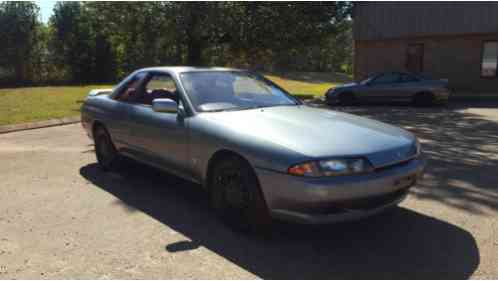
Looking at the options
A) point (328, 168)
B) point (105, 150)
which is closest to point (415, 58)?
point (105, 150)

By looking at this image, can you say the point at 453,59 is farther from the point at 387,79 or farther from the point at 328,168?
the point at 328,168

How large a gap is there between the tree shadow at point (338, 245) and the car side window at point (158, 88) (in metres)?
1.23

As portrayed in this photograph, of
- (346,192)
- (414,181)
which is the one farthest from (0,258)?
(414,181)

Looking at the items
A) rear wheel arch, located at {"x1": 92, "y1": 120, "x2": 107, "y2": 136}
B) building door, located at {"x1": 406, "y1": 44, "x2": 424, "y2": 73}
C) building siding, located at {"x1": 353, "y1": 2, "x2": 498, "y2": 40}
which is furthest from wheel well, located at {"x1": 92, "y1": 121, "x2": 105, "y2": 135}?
building door, located at {"x1": 406, "y1": 44, "x2": 424, "y2": 73}

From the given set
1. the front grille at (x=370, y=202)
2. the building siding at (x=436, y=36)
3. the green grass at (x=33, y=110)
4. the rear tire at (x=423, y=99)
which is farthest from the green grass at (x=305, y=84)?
the front grille at (x=370, y=202)

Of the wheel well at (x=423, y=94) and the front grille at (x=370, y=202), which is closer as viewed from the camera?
the front grille at (x=370, y=202)

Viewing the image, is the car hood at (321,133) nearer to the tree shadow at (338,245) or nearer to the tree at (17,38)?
the tree shadow at (338,245)

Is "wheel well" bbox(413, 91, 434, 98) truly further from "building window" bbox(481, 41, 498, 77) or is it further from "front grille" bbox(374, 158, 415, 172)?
"front grille" bbox(374, 158, 415, 172)

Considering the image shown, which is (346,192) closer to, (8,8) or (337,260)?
(337,260)

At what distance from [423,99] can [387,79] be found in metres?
1.36

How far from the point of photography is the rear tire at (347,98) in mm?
14711

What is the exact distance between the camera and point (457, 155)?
21.9 ft

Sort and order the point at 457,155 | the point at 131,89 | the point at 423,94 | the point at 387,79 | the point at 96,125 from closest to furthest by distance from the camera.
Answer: the point at 131,89, the point at 96,125, the point at 457,155, the point at 423,94, the point at 387,79

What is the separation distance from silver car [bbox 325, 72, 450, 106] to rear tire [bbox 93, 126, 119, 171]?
412 inches
